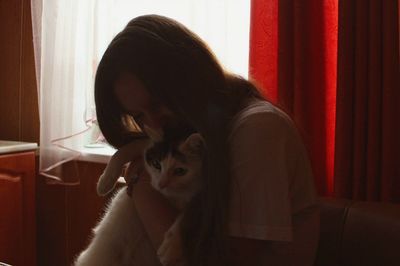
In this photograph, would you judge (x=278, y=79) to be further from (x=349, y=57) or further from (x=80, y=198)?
(x=80, y=198)

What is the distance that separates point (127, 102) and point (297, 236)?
471 millimetres

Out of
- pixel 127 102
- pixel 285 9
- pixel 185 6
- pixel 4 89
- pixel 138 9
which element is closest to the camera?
pixel 127 102

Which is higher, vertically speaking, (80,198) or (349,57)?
(349,57)

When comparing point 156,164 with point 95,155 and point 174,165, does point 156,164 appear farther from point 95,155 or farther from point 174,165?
A: point 95,155

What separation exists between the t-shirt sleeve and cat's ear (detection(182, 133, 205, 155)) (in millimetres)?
79

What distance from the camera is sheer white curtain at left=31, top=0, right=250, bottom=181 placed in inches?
75.7

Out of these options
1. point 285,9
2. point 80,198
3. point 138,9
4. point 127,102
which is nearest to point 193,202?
point 127,102

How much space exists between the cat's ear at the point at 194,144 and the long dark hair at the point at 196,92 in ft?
0.08

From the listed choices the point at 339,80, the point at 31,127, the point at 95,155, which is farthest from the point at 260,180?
the point at 31,127

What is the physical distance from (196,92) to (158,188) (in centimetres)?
28

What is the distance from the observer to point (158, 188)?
1022 millimetres

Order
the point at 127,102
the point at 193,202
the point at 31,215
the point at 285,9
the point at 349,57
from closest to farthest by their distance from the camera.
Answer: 1. the point at 193,202
2. the point at 127,102
3. the point at 349,57
4. the point at 285,9
5. the point at 31,215

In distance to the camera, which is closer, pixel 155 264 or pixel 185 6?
pixel 155 264

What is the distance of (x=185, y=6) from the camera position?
175 centimetres
